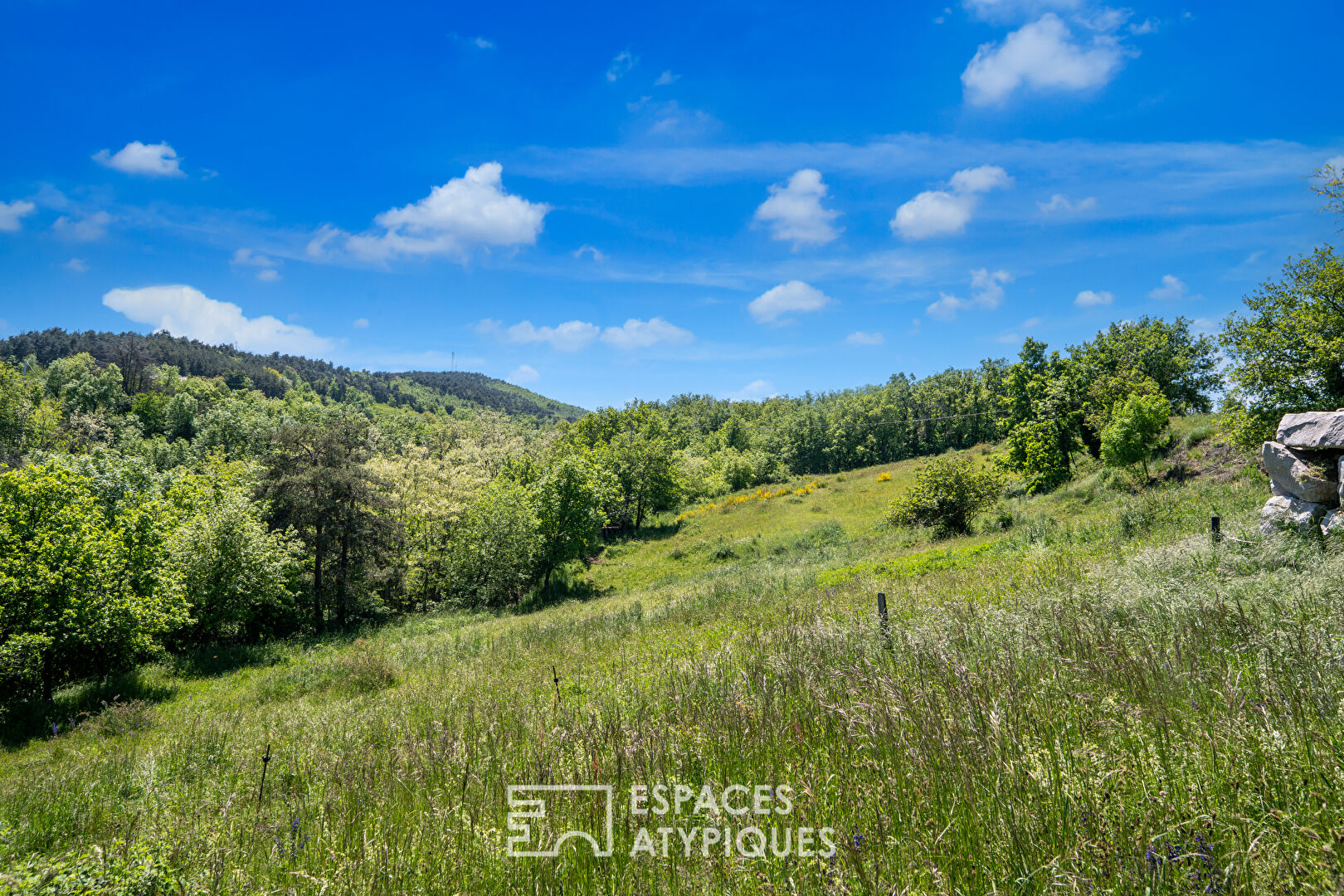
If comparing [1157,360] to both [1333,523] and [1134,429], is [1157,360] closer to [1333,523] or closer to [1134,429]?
[1134,429]

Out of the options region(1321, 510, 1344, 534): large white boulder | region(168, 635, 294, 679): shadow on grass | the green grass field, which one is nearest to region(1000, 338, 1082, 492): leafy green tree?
region(1321, 510, 1344, 534): large white boulder

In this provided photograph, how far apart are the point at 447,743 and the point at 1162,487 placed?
25251mm

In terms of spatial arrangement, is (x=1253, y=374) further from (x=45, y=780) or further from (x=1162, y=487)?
(x=45, y=780)

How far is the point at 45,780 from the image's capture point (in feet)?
21.8

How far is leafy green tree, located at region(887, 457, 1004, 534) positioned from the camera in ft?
78.8

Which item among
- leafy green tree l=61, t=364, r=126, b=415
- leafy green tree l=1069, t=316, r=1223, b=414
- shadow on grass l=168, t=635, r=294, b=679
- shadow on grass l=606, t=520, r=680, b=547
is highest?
leafy green tree l=61, t=364, r=126, b=415

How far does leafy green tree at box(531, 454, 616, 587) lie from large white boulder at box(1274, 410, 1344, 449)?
2925cm

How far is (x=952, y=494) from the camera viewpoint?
24.2m

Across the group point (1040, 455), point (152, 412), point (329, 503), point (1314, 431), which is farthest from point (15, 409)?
point (1314, 431)

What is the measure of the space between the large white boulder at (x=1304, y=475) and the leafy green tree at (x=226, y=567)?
30736mm

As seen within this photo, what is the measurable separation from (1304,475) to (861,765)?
1168 cm

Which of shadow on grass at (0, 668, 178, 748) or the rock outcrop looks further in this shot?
shadow on grass at (0, 668, 178, 748)

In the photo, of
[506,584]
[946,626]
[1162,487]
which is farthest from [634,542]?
[946,626]

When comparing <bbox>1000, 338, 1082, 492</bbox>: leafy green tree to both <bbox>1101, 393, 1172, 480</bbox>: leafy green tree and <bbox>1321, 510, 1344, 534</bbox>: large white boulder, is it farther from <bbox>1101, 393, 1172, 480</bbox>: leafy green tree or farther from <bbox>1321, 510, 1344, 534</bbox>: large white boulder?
<bbox>1321, 510, 1344, 534</bbox>: large white boulder
